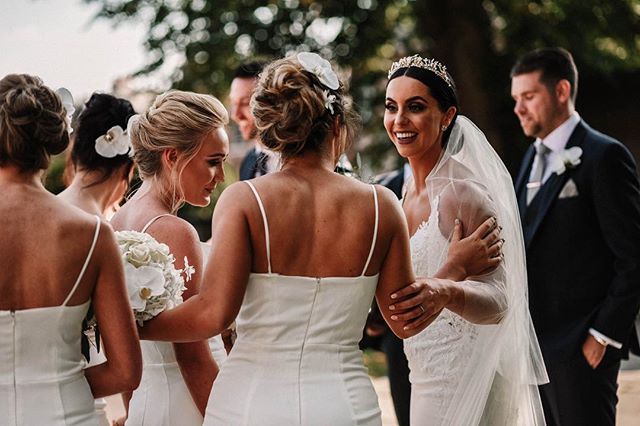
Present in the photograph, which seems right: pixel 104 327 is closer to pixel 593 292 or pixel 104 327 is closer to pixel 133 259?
pixel 133 259

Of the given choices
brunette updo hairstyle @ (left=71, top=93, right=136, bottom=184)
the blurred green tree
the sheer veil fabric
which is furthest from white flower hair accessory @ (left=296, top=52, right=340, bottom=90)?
the blurred green tree

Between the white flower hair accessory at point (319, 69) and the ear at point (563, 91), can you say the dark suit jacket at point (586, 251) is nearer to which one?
the ear at point (563, 91)

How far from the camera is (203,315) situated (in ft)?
9.71

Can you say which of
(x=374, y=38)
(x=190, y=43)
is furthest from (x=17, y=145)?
(x=374, y=38)

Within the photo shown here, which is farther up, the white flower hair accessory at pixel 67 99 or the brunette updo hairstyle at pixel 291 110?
the brunette updo hairstyle at pixel 291 110

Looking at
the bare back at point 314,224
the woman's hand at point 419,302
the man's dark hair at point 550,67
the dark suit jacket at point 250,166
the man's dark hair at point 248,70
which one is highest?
the man's dark hair at point 550,67

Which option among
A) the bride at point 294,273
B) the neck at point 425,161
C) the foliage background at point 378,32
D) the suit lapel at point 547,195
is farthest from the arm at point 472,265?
the foliage background at point 378,32

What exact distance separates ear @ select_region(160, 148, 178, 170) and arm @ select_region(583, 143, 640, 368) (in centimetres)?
256

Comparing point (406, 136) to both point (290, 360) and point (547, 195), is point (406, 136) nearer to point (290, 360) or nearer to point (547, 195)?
point (547, 195)

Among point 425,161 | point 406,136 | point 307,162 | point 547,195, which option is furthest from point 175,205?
point 547,195

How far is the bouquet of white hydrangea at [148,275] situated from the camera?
305 cm

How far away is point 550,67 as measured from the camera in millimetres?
5609

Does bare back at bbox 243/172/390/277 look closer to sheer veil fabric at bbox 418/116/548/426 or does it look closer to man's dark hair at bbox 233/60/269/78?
sheer veil fabric at bbox 418/116/548/426

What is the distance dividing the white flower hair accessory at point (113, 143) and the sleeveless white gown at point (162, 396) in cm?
112
